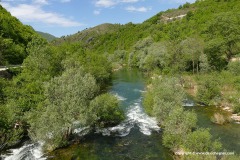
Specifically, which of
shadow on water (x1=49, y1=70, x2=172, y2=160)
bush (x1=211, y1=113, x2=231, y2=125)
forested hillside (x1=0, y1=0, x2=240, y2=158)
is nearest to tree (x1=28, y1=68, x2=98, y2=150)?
forested hillside (x1=0, y1=0, x2=240, y2=158)

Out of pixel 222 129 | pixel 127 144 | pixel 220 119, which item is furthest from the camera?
pixel 220 119

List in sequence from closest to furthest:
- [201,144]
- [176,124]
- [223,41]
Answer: [201,144]
[176,124]
[223,41]

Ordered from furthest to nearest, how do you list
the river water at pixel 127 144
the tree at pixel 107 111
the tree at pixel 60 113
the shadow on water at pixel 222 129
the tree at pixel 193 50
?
the tree at pixel 193 50
the tree at pixel 107 111
the tree at pixel 60 113
the shadow on water at pixel 222 129
the river water at pixel 127 144

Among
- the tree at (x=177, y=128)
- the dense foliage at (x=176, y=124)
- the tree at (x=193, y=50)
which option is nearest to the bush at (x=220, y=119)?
the dense foliage at (x=176, y=124)

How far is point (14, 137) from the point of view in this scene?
1315 inches

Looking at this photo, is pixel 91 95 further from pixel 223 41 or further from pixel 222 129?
pixel 223 41

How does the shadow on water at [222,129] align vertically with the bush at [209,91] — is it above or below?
below

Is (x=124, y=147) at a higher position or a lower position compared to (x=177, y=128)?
lower

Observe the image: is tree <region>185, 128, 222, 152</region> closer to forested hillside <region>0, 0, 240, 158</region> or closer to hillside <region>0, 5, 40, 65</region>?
forested hillside <region>0, 0, 240, 158</region>

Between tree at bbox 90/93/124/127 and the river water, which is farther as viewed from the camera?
tree at bbox 90/93/124/127

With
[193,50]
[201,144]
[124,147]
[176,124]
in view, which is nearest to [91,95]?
[124,147]

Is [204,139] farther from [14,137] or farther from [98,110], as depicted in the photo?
[14,137]

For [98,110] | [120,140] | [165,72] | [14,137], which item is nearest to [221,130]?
[120,140]

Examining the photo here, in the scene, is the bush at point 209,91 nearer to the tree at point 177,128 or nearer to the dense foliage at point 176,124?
the dense foliage at point 176,124
